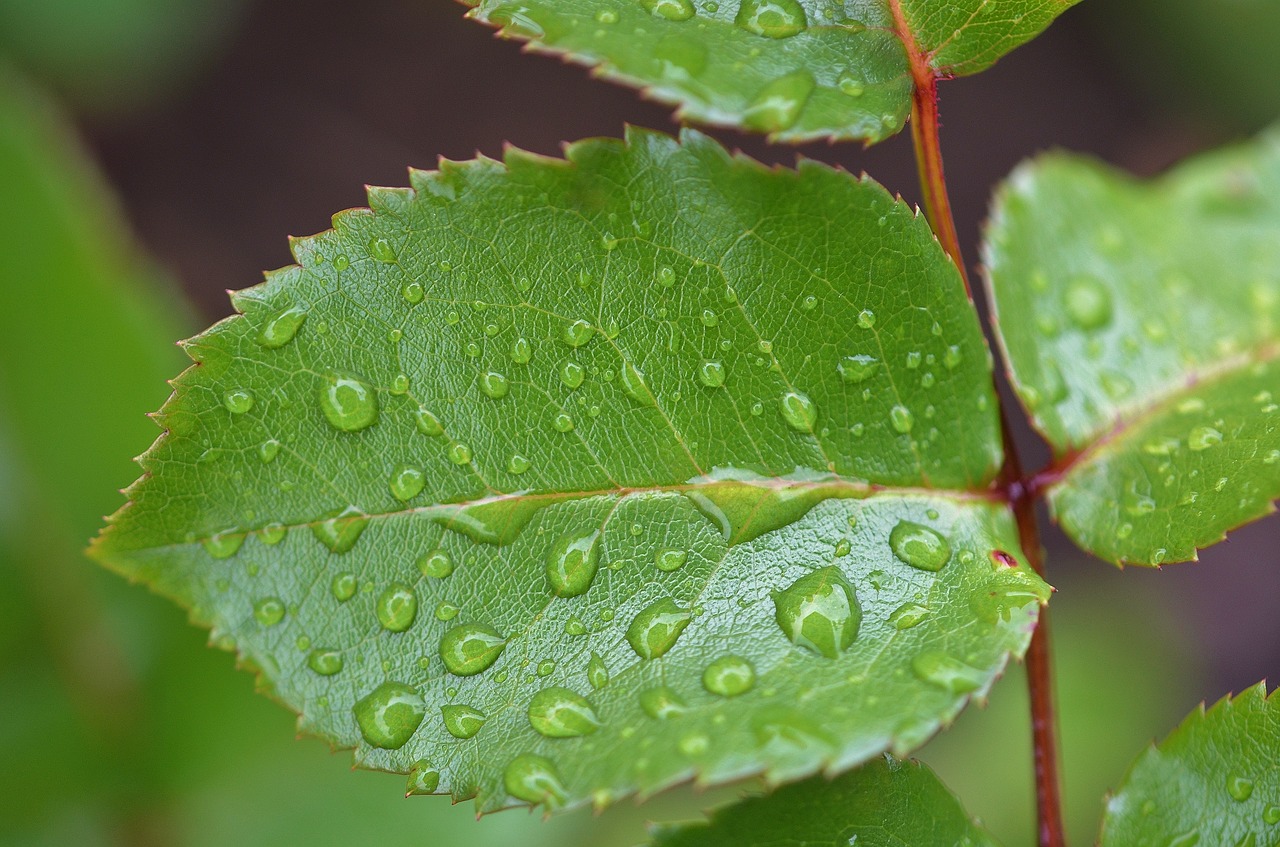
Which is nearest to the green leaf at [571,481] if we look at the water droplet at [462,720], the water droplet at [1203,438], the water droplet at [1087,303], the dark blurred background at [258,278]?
the water droplet at [462,720]

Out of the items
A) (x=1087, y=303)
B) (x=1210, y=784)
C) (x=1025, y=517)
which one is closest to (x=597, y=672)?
(x=1025, y=517)

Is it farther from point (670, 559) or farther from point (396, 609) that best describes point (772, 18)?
point (396, 609)

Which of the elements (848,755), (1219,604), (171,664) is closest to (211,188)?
(171,664)

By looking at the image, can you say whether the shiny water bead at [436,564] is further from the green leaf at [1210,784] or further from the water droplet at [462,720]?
the green leaf at [1210,784]

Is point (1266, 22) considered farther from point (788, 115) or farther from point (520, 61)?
point (788, 115)

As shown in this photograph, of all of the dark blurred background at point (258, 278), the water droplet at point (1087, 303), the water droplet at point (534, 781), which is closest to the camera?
the water droplet at point (534, 781)
